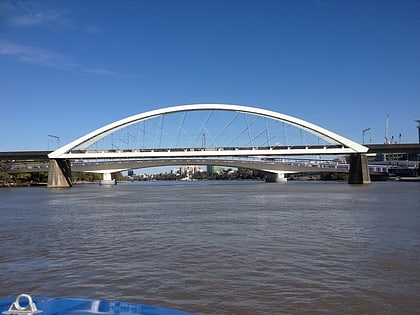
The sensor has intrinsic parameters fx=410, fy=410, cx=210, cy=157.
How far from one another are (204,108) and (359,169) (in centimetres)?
2752

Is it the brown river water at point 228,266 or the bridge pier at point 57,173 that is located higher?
the bridge pier at point 57,173

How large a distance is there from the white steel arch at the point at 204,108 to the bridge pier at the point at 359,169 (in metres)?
1.29

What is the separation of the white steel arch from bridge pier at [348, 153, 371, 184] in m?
1.29

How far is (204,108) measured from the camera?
70.1 meters

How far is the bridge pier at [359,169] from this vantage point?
65.4 m

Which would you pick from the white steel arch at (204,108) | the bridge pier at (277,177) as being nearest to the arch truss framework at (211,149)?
the white steel arch at (204,108)

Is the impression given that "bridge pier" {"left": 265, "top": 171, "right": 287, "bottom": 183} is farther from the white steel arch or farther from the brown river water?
the brown river water

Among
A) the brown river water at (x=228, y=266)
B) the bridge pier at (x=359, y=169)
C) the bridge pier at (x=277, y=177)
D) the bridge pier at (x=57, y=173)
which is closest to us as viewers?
the brown river water at (x=228, y=266)

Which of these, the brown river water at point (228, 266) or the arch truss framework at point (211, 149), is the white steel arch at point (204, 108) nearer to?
the arch truss framework at point (211, 149)

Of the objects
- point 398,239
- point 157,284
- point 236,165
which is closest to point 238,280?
point 157,284

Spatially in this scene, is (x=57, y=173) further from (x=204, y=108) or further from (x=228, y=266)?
(x=228, y=266)

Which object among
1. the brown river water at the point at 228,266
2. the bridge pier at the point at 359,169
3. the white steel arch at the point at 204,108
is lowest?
the brown river water at the point at 228,266

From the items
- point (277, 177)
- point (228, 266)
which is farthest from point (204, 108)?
point (228, 266)

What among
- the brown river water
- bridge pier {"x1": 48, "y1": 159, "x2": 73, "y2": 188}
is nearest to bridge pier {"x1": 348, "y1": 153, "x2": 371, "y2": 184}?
bridge pier {"x1": 48, "y1": 159, "x2": 73, "y2": 188}
